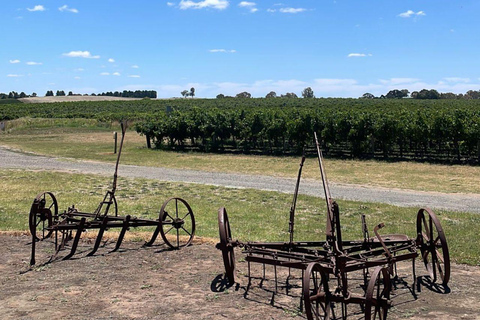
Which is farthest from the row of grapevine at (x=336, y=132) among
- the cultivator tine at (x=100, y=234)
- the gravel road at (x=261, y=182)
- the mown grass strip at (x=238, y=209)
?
the cultivator tine at (x=100, y=234)

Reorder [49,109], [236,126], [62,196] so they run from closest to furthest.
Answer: [62,196]
[236,126]
[49,109]

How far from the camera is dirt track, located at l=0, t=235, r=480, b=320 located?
233 inches

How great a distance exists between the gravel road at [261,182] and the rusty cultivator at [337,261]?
22.8 feet

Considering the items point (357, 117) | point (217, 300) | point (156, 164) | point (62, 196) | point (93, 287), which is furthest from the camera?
point (357, 117)

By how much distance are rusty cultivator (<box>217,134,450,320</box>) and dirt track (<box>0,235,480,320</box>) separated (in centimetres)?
32

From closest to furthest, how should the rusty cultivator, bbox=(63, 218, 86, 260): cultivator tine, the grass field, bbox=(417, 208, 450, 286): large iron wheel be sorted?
the rusty cultivator, bbox=(417, 208, 450, 286): large iron wheel, bbox=(63, 218, 86, 260): cultivator tine, the grass field

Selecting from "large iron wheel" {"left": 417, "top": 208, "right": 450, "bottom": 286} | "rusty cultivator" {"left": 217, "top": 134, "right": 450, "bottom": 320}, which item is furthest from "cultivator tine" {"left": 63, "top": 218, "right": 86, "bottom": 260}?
"large iron wheel" {"left": 417, "top": 208, "right": 450, "bottom": 286}

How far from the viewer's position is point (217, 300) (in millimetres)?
6371

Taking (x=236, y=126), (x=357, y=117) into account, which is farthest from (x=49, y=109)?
(x=357, y=117)

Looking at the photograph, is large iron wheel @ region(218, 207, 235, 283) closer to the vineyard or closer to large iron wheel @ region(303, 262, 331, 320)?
large iron wheel @ region(303, 262, 331, 320)

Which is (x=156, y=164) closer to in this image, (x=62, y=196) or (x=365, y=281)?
(x=62, y=196)

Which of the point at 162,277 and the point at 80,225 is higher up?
the point at 80,225

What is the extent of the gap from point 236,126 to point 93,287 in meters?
23.9

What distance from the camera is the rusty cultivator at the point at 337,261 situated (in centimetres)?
520
